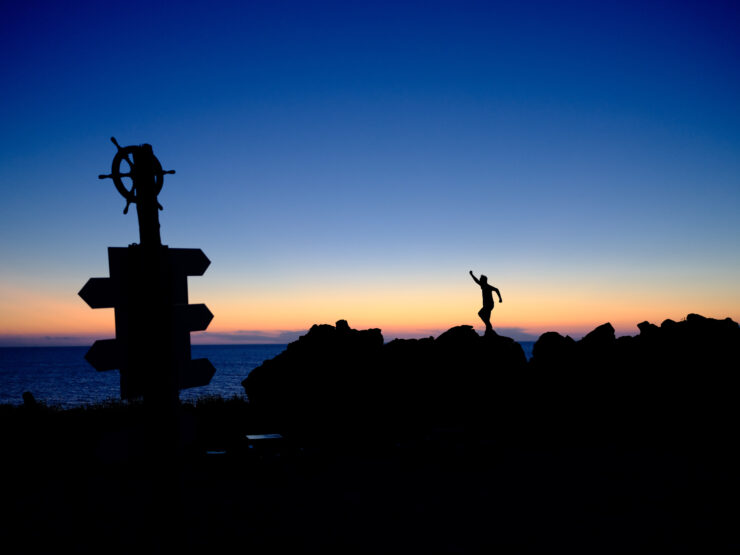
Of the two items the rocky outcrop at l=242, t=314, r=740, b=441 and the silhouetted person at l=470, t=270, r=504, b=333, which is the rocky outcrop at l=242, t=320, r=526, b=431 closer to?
the rocky outcrop at l=242, t=314, r=740, b=441

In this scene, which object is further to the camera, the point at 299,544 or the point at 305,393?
the point at 305,393

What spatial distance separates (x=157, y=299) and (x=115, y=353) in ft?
1.60

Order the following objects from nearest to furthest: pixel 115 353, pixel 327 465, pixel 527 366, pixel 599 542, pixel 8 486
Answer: pixel 115 353
pixel 599 542
pixel 8 486
pixel 327 465
pixel 527 366

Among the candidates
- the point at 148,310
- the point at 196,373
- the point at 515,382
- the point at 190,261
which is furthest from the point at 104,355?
the point at 515,382

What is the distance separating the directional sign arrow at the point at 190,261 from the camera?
3.99 metres

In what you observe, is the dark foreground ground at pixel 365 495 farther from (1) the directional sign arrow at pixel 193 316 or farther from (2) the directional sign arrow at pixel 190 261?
(2) the directional sign arrow at pixel 190 261

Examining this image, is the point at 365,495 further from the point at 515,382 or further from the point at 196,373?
the point at 515,382

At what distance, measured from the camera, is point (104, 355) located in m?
3.52

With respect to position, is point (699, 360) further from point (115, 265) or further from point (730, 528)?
point (115, 265)

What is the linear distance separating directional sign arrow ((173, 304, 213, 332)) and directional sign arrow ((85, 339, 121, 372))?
48cm

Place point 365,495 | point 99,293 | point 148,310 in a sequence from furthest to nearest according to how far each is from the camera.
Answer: point 365,495 → point 148,310 → point 99,293

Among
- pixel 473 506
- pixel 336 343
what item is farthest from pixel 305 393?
pixel 473 506

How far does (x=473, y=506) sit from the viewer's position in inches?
314

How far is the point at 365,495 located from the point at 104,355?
636 centimetres
